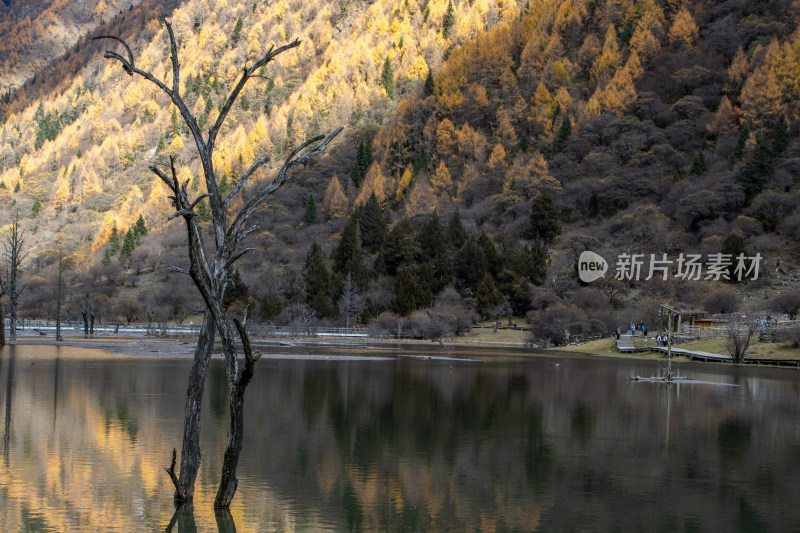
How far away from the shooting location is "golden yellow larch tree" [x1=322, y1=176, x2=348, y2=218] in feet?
397

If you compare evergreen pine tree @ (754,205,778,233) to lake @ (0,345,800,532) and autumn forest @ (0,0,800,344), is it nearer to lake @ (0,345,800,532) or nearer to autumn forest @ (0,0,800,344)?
autumn forest @ (0,0,800,344)

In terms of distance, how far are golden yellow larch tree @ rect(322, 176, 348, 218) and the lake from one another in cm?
9215

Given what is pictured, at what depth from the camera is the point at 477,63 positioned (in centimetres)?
13762

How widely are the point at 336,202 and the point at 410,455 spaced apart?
107925 millimetres

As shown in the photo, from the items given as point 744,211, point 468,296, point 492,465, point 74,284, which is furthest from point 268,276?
point 492,465

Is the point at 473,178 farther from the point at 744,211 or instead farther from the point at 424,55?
the point at 424,55

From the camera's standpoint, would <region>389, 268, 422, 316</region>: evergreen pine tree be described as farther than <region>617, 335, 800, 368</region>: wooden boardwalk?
Yes

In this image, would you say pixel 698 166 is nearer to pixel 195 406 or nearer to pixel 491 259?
pixel 491 259

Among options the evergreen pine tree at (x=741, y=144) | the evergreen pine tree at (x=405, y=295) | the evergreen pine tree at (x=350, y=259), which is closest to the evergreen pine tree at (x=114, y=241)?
the evergreen pine tree at (x=350, y=259)

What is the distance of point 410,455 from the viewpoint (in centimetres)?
1544

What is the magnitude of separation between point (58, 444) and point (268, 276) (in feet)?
233

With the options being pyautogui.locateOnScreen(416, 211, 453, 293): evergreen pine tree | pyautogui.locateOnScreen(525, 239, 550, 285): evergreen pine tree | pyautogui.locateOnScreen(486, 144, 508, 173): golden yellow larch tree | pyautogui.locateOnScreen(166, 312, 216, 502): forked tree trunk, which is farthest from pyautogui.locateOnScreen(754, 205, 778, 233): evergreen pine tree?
pyautogui.locateOnScreen(166, 312, 216, 502): forked tree trunk

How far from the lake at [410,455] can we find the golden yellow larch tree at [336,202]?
92.2 metres

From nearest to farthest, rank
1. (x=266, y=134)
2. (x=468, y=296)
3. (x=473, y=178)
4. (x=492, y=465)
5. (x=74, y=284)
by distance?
(x=492, y=465) → (x=468, y=296) → (x=74, y=284) → (x=473, y=178) → (x=266, y=134)
